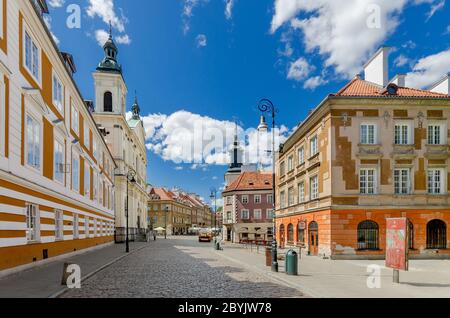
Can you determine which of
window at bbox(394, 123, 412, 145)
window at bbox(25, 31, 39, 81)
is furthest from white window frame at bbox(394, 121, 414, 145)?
window at bbox(25, 31, 39, 81)

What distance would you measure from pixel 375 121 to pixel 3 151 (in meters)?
21.5

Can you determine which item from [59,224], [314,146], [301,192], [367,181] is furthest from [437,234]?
[59,224]

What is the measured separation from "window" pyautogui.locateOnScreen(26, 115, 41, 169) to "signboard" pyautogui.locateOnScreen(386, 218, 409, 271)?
15.3 m

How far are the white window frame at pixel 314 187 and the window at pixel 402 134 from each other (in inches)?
237

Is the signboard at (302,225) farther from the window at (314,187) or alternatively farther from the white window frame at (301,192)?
the window at (314,187)

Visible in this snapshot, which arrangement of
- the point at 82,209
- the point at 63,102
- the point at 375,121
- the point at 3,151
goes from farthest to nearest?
the point at 82,209 → the point at 375,121 → the point at 63,102 → the point at 3,151

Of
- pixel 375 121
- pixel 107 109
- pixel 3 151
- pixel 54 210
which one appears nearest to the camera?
pixel 3 151

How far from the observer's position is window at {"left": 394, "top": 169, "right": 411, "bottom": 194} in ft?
80.0

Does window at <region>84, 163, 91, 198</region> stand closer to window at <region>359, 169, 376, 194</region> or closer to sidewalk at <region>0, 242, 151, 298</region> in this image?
sidewalk at <region>0, 242, 151, 298</region>

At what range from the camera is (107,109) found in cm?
5400

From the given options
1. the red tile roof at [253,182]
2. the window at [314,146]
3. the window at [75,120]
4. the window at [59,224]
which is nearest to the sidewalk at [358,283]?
the window at [314,146]

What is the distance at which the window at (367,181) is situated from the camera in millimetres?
24219

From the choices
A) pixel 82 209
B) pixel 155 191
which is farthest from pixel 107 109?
pixel 155 191
